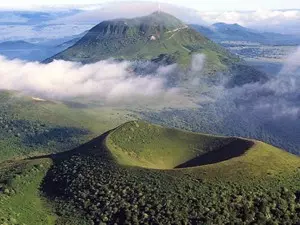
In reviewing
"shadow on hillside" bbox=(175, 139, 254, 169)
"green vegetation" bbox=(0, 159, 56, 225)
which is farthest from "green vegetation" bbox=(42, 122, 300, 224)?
"green vegetation" bbox=(0, 159, 56, 225)

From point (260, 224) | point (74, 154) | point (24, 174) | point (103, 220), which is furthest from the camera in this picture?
point (74, 154)

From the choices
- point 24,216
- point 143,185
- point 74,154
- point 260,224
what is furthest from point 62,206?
point 260,224

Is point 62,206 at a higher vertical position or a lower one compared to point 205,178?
lower

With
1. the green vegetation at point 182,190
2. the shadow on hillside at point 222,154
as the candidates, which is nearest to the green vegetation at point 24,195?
the green vegetation at point 182,190

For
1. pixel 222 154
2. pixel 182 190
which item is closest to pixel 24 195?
pixel 182 190

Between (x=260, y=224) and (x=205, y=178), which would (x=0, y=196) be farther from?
(x=260, y=224)

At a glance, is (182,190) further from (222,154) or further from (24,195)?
(24,195)

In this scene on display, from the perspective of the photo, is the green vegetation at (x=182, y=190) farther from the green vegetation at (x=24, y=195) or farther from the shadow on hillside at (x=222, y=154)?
the green vegetation at (x=24, y=195)
